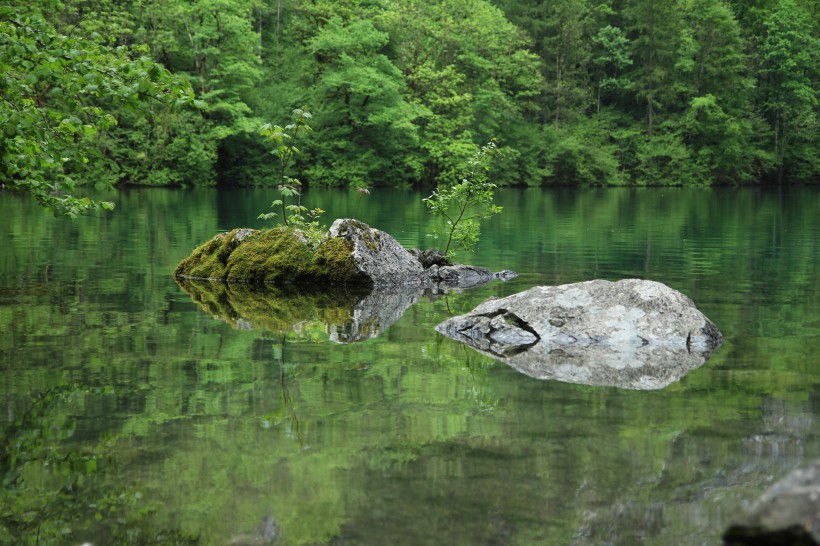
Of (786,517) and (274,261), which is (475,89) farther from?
(786,517)

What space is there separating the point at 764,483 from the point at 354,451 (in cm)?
239

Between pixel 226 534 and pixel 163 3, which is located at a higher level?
pixel 163 3

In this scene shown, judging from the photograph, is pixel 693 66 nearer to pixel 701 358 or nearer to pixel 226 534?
pixel 701 358

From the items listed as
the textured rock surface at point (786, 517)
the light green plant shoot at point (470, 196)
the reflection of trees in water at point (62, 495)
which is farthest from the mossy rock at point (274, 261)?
the textured rock surface at point (786, 517)

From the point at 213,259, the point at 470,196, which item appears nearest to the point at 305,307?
the point at 213,259

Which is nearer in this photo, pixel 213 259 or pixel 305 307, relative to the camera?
pixel 305 307

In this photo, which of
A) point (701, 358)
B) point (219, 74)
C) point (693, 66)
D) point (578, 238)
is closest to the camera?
point (701, 358)

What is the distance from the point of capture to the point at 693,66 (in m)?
66.2

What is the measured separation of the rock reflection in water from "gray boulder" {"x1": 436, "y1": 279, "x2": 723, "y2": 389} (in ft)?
3.97

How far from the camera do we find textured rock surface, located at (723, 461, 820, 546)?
3074mm

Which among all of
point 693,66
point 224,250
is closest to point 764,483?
point 224,250

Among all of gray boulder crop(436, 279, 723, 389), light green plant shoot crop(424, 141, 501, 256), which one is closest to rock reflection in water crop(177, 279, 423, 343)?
gray boulder crop(436, 279, 723, 389)

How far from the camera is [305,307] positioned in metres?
11.6

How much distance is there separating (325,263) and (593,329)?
5864 millimetres
